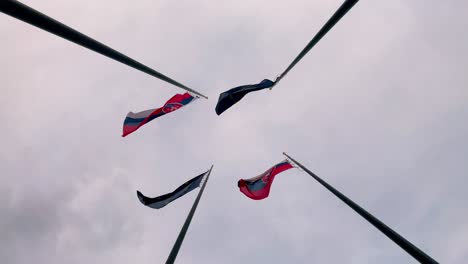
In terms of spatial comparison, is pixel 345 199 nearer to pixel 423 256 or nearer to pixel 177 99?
pixel 423 256

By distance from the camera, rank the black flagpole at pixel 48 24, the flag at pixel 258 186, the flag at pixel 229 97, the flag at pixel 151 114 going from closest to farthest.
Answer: the black flagpole at pixel 48 24 → the flag at pixel 229 97 → the flag at pixel 151 114 → the flag at pixel 258 186

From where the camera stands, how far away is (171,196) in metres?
15.4

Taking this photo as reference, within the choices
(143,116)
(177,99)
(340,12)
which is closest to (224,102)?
(177,99)

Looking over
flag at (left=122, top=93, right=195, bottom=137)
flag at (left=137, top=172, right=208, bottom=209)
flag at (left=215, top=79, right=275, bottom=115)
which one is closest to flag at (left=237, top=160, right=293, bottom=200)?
flag at (left=137, top=172, right=208, bottom=209)

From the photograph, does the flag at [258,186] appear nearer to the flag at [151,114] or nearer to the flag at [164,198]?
the flag at [164,198]

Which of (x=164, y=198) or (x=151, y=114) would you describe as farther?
(x=151, y=114)

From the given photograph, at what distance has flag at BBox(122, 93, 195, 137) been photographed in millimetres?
15695

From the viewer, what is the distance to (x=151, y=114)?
15.7 m

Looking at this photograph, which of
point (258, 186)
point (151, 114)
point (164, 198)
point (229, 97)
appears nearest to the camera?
point (229, 97)

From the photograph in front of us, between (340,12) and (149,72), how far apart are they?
5326 mm

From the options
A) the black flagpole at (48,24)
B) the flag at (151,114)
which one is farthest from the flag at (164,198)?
the black flagpole at (48,24)

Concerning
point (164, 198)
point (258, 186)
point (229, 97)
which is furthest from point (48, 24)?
point (258, 186)

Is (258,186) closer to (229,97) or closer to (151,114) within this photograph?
(229,97)

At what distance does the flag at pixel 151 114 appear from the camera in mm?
15695
